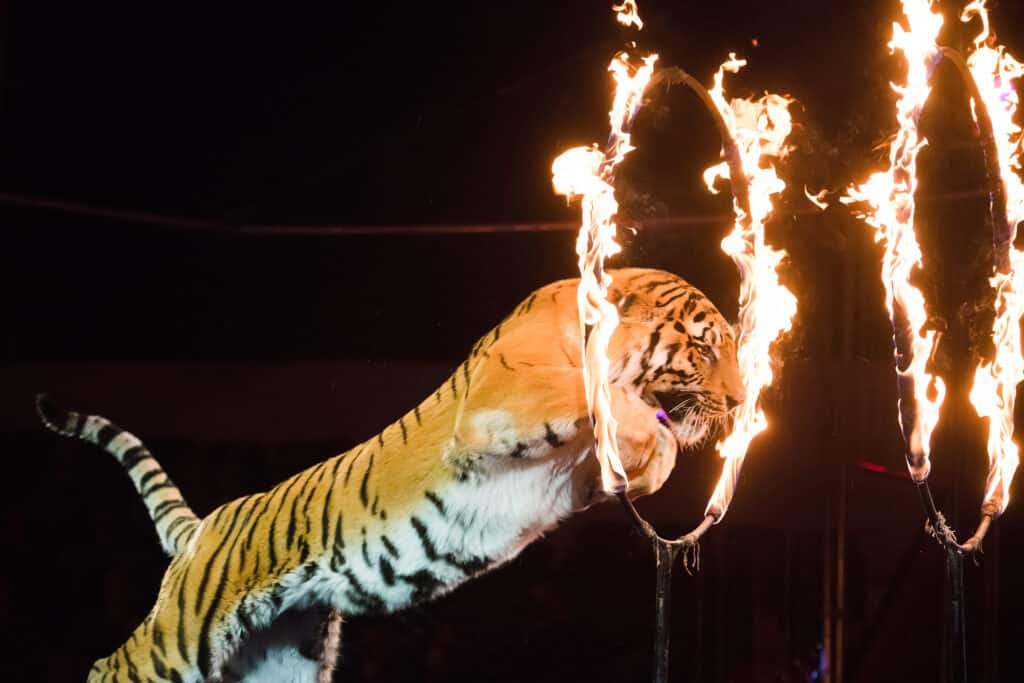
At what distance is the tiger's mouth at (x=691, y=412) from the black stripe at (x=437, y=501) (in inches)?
32.6

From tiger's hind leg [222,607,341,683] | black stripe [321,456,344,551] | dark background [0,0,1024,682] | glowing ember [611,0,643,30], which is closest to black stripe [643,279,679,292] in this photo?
dark background [0,0,1024,682]

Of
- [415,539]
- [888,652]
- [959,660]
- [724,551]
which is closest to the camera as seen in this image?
[959,660]

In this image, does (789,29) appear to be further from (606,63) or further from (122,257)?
(122,257)

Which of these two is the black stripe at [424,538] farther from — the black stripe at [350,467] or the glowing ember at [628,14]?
the glowing ember at [628,14]

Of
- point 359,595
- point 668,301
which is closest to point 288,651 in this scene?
point 359,595

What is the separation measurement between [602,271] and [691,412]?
0.95 meters

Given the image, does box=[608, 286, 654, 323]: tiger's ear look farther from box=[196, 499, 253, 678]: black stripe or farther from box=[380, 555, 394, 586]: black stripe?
box=[196, 499, 253, 678]: black stripe

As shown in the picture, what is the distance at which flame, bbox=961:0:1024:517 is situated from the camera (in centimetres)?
405

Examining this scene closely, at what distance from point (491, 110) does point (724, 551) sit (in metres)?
1.97

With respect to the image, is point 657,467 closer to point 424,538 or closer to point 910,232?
A: point 424,538

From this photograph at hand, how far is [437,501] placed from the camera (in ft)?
12.8

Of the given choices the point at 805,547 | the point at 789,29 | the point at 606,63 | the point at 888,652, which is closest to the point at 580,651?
the point at 805,547

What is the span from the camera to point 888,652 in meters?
4.93

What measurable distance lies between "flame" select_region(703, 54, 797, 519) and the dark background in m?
0.11
